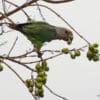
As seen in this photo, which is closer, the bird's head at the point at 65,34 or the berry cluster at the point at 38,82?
the berry cluster at the point at 38,82

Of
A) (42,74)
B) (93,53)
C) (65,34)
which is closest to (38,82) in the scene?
(42,74)

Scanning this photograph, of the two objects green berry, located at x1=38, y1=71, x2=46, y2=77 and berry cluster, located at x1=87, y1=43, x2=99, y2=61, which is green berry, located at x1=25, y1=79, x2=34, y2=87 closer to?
green berry, located at x1=38, y1=71, x2=46, y2=77

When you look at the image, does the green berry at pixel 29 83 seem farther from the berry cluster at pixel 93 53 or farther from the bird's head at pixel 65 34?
the bird's head at pixel 65 34

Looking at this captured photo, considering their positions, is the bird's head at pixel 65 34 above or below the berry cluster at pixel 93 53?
below

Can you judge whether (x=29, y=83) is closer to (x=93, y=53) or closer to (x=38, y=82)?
(x=38, y=82)

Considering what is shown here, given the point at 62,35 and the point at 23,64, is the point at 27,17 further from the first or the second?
the point at 62,35

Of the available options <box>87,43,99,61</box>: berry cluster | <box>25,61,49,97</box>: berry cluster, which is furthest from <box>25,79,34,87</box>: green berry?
<box>87,43,99,61</box>: berry cluster

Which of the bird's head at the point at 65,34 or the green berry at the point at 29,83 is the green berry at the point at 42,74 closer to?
the green berry at the point at 29,83

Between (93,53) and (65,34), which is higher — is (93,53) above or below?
above

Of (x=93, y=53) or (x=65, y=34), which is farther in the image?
(x=65, y=34)

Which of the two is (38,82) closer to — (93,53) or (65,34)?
(93,53)

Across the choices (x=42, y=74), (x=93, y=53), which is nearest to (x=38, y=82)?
(x=42, y=74)

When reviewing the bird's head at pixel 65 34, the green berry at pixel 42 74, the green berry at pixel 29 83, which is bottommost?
the bird's head at pixel 65 34

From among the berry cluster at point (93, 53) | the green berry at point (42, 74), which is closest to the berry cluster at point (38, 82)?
the green berry at point (42, 74)
